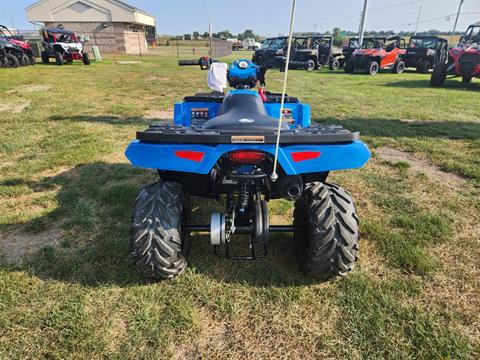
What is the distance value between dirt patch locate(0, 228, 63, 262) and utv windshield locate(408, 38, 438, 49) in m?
22.6

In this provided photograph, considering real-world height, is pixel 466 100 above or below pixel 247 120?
below

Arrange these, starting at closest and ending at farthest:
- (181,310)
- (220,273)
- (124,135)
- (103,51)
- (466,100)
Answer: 1. (181,310)
2. (220,273)
3. (124,135)
4. (466,100)
5. (103,51)

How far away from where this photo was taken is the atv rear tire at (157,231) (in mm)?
2211

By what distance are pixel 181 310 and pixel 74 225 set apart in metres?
1.66

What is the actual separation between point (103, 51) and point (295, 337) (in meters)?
43.3

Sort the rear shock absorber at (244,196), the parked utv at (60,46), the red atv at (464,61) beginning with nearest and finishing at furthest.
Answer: the rear shock absorber at (244,196), the red atv at (464,61), the parked utv at (60,46)

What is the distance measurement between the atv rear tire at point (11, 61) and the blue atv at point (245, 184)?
19.2m

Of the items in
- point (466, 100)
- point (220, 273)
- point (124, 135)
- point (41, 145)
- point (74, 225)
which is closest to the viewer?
point (220, 273)

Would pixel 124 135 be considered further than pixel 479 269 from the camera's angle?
Yes

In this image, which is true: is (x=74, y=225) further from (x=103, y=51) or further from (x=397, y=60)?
(x=103, y=51)

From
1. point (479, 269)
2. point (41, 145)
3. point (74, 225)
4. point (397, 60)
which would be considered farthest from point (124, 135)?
point (397, 60)

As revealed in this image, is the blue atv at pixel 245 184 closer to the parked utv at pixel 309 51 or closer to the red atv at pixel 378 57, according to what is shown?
the red atv at pixel 378 57

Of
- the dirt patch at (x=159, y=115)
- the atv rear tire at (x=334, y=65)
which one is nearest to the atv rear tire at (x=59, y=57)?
the dirt patch at (x=159, y=115)

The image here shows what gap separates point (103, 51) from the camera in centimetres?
3875
